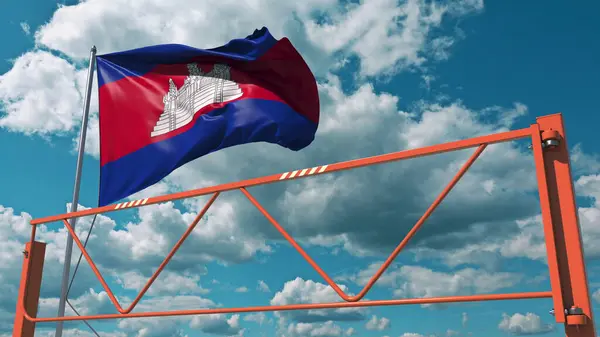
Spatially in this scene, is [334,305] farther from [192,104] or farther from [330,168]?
[192,104]

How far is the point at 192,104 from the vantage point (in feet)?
33.8

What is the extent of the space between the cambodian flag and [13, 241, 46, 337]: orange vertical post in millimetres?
1334

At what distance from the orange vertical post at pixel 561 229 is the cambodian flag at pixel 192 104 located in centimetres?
509

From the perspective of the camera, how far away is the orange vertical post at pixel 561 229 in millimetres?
4965

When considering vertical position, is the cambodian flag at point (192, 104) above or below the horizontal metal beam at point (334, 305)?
above

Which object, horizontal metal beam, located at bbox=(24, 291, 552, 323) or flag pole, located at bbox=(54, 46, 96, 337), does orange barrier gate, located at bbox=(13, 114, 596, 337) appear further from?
flag pole, located at bbox=(54, 46, 96, 337)

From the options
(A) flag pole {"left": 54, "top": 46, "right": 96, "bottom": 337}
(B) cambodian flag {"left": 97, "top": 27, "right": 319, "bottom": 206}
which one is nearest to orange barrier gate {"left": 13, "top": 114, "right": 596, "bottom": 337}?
(B) cambodian flag {"left": 97, "top": 27, "right": 319, "bottom": 206}

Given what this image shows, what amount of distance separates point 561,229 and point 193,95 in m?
7.08

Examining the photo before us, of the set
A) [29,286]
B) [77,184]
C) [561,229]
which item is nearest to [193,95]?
[77,184]

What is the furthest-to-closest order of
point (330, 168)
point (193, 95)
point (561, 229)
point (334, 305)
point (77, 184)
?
point (77, 184) < point (193, 95) < point (330, 168) < point (334, 305) < point (561, 229)

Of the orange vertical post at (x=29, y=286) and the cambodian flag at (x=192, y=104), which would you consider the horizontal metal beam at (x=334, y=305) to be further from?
the cambodian flag at (x=192, y=104)

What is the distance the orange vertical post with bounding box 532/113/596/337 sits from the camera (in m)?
4.96

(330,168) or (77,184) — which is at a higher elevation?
(77,184)

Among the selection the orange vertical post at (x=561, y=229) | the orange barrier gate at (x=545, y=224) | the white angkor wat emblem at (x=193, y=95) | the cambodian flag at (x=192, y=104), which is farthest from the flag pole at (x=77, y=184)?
the orange vertical post at (x=561, y=229)
